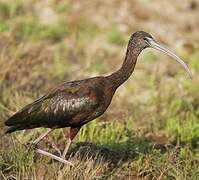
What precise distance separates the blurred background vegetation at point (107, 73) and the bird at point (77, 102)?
366 millimetres

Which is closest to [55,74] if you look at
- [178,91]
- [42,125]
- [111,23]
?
[178,91]

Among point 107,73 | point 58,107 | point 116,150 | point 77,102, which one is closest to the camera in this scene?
point 77,102

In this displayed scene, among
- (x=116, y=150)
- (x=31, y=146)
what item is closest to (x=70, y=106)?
(x=31, y=146)

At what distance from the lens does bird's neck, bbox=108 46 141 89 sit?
23.1ft

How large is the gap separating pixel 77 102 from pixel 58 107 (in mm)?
254

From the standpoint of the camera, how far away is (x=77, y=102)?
22.9 ft

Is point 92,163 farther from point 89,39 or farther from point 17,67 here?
point 89,39

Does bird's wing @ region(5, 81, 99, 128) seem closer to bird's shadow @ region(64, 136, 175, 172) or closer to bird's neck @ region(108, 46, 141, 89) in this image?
bird's neck @ region(108, 46, 141, 89)

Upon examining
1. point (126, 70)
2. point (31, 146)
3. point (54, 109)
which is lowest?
point (31, 146)

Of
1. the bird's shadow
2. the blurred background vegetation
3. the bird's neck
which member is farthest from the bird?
the bird's shadow

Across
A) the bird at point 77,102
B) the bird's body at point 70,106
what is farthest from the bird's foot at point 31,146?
the bird's body at point 70,106

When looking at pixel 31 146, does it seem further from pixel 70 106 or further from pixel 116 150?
pixel 116 150

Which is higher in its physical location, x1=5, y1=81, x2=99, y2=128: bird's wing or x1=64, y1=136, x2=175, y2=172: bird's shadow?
x1=5, y1=81, x2=99, y2=128: bird's wing

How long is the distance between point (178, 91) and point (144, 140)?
9.03 feet
